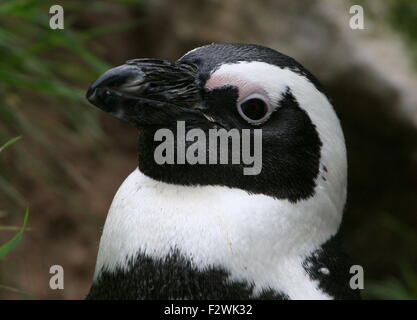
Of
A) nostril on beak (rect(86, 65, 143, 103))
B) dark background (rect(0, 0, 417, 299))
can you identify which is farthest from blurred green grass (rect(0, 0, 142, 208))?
nostril on beak (rect(86, 65, 143, 103))

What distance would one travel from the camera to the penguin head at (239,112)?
1.50 metres

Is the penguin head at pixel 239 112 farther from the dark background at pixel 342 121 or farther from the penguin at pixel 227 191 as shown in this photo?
the dark background at pixel 342 121

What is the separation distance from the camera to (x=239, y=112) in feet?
5.02

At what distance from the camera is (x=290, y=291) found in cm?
148

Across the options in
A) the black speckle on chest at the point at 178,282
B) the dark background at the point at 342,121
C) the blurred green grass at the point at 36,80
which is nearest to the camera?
the black speckle on chest at the point at 178,282

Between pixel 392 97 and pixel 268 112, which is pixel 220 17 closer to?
pixel 392 97

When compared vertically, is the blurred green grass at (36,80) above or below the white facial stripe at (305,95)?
above

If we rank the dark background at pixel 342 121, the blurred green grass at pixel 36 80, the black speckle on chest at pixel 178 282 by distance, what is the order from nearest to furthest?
the black speckle on chest at pixel 178 282
the blurred green grass at pixel 36 80
the dark background at pixel 342 121

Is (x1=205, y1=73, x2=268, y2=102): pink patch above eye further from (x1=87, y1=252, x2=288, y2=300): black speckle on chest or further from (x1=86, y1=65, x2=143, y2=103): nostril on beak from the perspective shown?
(x1=87, y1=252, x2=288, y2=300): black speckle on chest

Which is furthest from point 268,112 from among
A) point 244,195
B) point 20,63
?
point 20,63

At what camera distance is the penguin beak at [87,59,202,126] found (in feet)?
4.93

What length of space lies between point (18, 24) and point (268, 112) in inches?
55.5

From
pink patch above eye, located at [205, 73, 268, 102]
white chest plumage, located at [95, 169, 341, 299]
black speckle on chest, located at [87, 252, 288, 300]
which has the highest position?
pink patch above eye, located at [205, 73, 268, 102]

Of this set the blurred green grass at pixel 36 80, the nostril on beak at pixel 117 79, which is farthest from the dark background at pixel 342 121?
the nostril on beak at pixel 117 79
